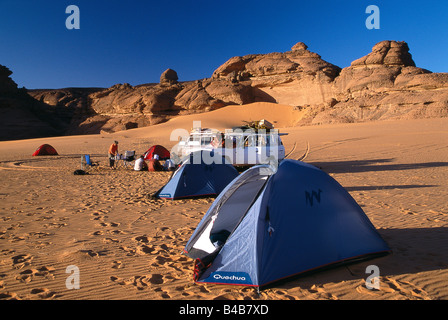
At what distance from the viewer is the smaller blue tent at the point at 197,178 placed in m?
8.33

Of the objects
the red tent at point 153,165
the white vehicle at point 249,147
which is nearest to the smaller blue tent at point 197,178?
the white vehicle at point 249,147

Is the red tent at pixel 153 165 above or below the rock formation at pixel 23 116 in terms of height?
below

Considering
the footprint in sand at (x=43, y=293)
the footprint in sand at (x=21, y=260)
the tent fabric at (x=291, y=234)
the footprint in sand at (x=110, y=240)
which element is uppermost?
the tent fabric at (x=291, y=234)

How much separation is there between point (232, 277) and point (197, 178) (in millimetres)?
4952

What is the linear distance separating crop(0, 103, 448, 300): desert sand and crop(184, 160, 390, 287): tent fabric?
0.18 meters

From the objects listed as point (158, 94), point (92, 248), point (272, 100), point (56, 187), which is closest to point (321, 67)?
point (272, 100)

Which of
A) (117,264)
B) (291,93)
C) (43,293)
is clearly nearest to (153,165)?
(117,264)

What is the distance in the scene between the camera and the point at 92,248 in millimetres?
5012

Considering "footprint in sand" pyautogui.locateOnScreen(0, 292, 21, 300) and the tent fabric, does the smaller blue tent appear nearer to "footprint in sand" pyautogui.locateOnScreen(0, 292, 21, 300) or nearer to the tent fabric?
the tent fabric

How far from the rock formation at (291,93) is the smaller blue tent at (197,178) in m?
32.5

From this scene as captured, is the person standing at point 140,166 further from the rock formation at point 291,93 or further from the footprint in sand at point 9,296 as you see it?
the rock formation at point 291,93

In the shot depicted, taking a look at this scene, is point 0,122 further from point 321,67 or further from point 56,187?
point 321,67

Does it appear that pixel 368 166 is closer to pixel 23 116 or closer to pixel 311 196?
pixel 311 196
